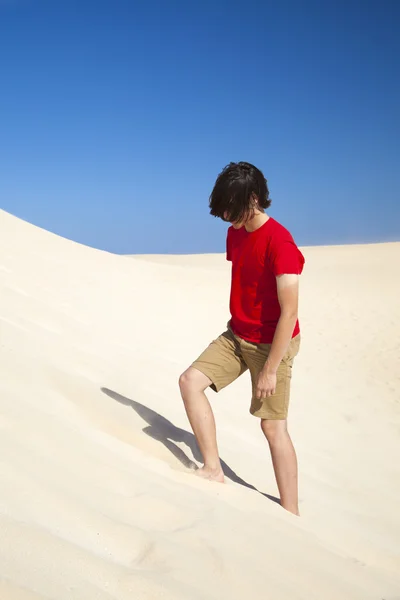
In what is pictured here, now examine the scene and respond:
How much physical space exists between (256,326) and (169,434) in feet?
3.51

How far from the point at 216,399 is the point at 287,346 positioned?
8.86 feet

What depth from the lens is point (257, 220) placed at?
2648 mm

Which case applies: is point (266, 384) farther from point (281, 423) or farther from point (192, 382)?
point (192, 382)

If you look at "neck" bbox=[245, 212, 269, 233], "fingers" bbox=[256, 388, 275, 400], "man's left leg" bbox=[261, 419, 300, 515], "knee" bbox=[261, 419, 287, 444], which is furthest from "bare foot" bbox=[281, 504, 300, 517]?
"neck" bbox=[245, 212, 269, 233]

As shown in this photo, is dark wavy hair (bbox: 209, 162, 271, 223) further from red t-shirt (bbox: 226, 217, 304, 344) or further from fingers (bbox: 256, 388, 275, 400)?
fingers (bbox: 256, 388, 275, 400)

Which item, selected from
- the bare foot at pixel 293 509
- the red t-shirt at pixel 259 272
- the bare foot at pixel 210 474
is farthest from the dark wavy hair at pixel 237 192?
the bare foot at pixel 293 509

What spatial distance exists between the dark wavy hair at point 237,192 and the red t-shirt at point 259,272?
0.44 ft

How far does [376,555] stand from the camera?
2.69m

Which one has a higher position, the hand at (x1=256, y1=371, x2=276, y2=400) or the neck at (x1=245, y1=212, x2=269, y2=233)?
the neck at (x1=245, y1=212, x2=269, y2=233)

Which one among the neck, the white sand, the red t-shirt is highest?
the neck

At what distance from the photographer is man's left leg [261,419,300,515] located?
2.74m

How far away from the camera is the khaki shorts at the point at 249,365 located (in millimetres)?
2732

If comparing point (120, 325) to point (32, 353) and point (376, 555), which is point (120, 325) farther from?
point (376, 555)

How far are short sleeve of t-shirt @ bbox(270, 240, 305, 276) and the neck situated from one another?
0.17 m
